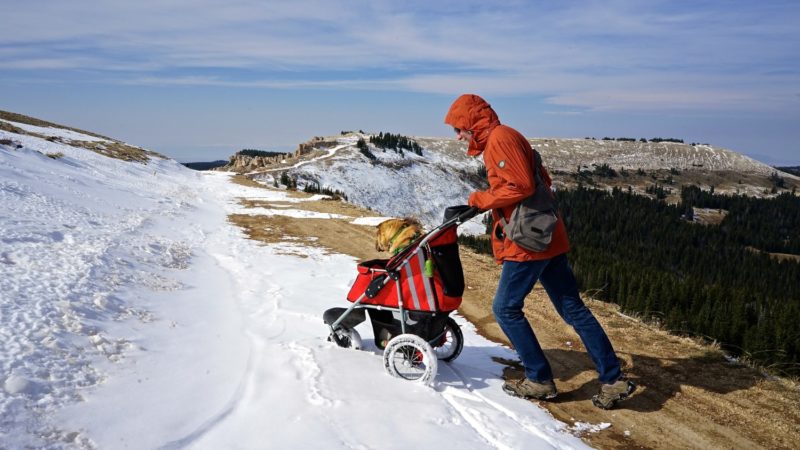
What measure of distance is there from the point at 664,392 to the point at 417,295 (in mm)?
2656

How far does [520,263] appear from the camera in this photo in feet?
13.4

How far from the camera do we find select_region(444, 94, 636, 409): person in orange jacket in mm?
3832

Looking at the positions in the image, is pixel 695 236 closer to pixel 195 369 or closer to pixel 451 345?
pixel 451 345

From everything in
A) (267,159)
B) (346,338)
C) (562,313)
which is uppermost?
(267,159)

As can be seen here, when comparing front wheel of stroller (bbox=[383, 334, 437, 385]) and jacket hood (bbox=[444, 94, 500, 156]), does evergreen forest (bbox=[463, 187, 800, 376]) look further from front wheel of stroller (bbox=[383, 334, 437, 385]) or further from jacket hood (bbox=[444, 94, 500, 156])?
jacket hood (bbox=[444, 94, 500, 156])

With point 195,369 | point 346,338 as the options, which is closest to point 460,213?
point 346,338

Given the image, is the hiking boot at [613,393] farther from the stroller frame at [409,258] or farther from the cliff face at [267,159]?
the cliff face at [267,159]

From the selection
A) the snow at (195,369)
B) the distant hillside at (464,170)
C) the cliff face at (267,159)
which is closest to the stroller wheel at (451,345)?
the snow at (195,369)

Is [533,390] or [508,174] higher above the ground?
[508,174]

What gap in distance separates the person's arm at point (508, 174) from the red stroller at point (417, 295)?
1.27 ft

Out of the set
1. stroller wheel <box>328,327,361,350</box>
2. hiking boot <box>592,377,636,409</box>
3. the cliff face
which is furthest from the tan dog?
the cliff face

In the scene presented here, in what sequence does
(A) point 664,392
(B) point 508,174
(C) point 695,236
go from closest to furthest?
(B) point 508,174 < (A) point 664,392 < (C) point 695,236

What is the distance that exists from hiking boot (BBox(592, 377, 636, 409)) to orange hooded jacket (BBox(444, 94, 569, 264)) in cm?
134

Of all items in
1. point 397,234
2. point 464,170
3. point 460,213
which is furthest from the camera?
point 464,170
